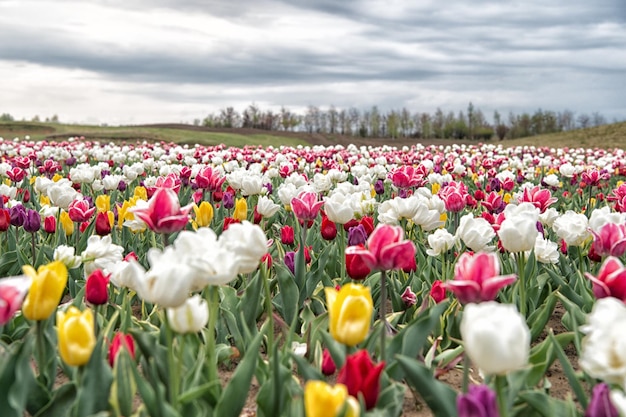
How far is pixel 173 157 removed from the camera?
13195 mm

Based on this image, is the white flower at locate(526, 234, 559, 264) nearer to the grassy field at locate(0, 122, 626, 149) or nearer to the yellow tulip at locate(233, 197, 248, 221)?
the yellow tulip at locate(233, 197, 248, 221)

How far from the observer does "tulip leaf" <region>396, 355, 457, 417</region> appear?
2090mm

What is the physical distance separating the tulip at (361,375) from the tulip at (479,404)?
1.19 feet

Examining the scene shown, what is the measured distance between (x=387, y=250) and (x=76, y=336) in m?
1.11

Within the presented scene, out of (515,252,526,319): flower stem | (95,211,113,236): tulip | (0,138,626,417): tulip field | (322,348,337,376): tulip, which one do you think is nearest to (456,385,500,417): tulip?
(0,138,626,417): tulip field

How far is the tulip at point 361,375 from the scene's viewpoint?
1811mm

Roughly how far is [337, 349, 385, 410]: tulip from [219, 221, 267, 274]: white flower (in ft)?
1.98

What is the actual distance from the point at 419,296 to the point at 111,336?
1994 millimetres

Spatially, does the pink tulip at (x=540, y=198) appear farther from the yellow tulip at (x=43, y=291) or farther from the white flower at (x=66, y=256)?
the yellow tulip at (x=43, y=291)

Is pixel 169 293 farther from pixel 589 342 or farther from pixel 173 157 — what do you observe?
pixel 173 157

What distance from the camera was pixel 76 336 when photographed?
1.88m

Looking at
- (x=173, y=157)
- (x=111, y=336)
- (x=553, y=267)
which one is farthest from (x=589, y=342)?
(x=173, y=157)

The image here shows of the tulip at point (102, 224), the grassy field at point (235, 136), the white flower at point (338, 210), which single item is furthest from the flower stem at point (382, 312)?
the grassy field at point (235, 136)

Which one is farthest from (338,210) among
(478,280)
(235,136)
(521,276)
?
(235,136)
